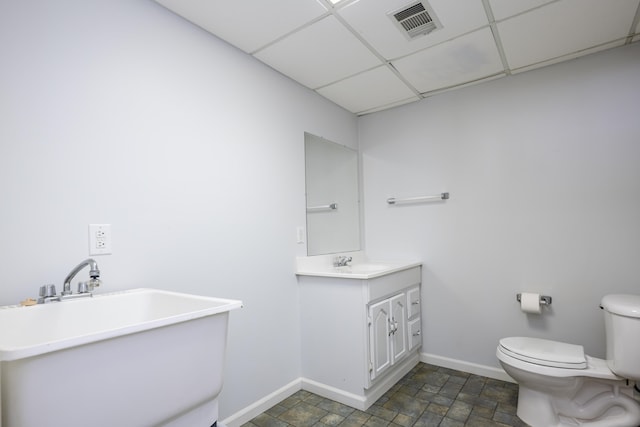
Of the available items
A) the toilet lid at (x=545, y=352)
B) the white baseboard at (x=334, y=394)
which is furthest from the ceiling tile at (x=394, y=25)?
the white baseboard at (x=334, y=394)

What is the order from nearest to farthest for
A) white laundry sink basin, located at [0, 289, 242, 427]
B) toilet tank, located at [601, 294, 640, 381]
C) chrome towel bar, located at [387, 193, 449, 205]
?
white laundry sink basin, located at [0, 289, 242, 427] < toilet tank, located at [601, 294, 640, 381] < chrome towel bar, located at [387, 193, 449, 205]

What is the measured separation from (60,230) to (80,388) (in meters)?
0.71

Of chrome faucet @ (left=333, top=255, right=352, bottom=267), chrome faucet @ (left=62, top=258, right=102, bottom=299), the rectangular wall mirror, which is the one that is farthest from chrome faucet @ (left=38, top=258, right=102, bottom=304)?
chrome faucet @ (left=333, top=255, right=352, bottom=267)

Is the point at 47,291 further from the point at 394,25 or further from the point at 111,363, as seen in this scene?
the point at 394,25

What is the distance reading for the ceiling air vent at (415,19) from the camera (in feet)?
5.52

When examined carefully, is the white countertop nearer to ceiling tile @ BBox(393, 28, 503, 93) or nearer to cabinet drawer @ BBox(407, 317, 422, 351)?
cabinet drawer @ BBox(407, 317, 422, 351)

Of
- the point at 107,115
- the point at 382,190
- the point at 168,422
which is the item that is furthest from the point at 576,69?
Result: the point at 168,422

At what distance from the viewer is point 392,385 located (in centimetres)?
233

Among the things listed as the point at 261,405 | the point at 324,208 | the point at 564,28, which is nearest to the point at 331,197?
the point at 324,208

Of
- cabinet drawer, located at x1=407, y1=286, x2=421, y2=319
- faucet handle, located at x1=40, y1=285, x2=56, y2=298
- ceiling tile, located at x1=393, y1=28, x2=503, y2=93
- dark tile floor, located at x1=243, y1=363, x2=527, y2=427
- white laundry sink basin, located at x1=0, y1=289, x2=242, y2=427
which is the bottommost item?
dark tile floor, located at x1=243, y1=363, x2=527, y2=427

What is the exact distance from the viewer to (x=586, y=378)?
69.2 inches

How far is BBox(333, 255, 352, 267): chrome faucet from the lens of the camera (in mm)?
2680

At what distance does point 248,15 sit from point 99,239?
50.3 inches

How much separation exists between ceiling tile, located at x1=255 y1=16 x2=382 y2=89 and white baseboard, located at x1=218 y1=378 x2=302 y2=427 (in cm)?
210
